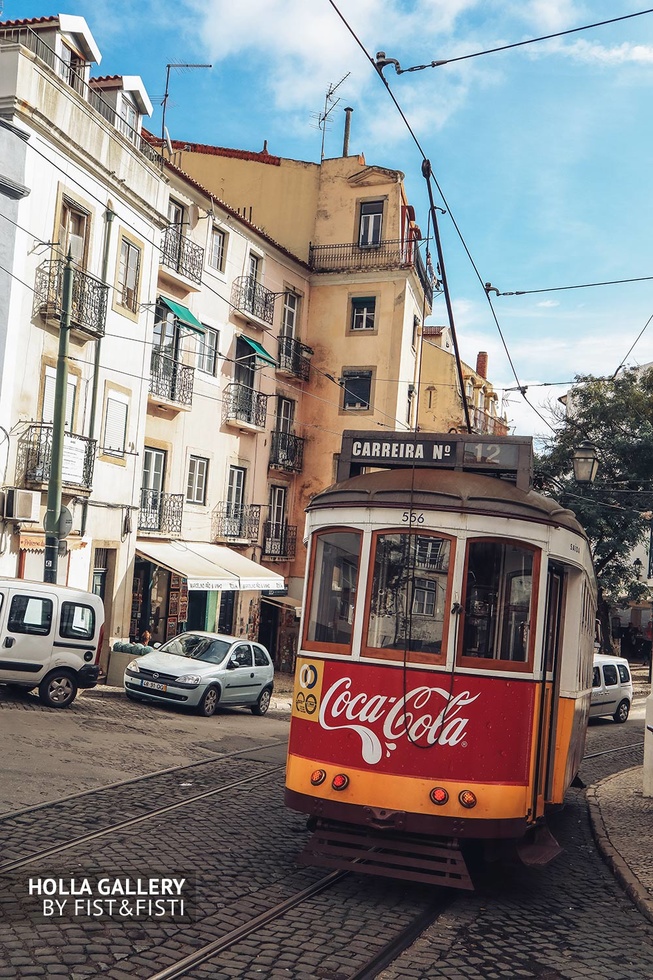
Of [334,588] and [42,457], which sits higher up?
[42,457]

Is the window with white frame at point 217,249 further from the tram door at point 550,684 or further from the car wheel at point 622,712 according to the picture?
the tram door at point 550,684

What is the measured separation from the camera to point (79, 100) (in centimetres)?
2109

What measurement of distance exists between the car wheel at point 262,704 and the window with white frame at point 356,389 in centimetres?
1459

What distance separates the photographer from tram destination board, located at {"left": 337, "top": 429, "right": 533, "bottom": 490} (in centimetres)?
848

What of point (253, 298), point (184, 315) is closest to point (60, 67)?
point (184, 315)

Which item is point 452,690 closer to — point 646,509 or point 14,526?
point 14,526

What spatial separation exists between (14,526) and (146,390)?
5993 millimetres

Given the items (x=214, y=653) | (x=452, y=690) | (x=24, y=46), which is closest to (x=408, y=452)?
(x=452, y=690)

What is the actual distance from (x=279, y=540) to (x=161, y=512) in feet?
23.1

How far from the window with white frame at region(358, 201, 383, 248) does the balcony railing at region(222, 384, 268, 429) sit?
7.06 metres

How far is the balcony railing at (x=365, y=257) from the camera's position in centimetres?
3381

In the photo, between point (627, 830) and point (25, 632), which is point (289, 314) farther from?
point (627, 830)

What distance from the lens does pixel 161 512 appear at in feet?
86.2

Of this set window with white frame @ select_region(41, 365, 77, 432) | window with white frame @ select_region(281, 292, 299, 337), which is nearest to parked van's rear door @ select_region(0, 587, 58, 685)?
window with white frame @ select_region(41, 365, 77, 432)
